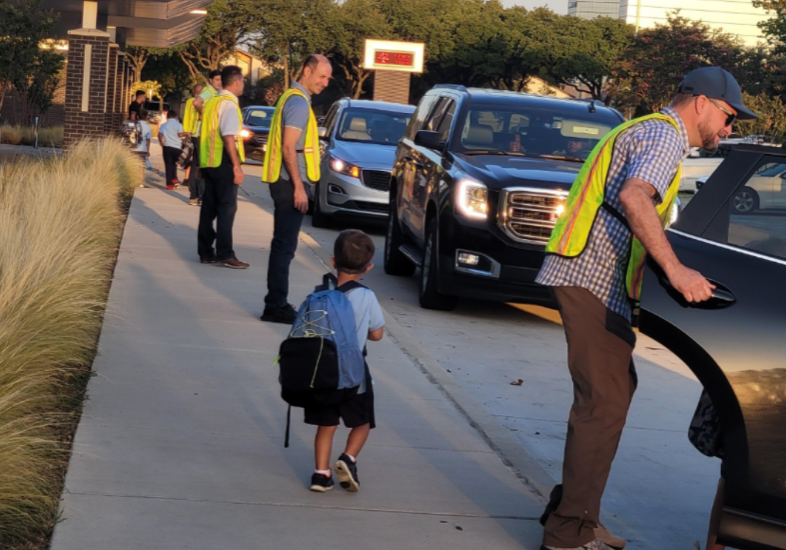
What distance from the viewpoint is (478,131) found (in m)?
10.3

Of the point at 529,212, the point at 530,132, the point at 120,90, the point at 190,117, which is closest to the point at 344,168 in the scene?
the point at 190,117

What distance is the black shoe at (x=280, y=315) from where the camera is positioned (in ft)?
26.8

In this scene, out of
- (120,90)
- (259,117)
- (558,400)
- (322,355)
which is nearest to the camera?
(322,355)

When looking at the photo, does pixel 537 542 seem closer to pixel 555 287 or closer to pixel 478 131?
pixel 555 287

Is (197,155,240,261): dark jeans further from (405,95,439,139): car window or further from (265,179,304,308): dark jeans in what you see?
(265,179,304,308): dark jeans

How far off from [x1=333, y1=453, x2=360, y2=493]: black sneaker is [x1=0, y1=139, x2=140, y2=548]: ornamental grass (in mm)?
1158

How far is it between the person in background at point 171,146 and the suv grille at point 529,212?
10743mm

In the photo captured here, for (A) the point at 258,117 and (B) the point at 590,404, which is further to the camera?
(A) the point at 258,117

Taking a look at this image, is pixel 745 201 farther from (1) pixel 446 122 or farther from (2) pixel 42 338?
(1) pixel 446 122

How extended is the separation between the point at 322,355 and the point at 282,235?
3.67 m

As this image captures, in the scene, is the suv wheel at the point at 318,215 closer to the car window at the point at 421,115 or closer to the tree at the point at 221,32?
the car window at the point at 421,115

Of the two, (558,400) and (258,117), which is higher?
(258,117)

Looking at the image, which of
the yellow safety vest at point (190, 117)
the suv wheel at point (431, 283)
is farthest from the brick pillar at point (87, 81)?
the suv wheel at point (431, 283)

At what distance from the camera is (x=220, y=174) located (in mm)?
10398
